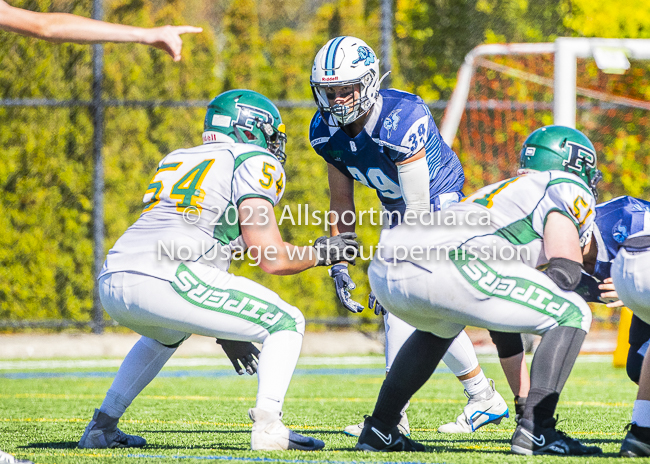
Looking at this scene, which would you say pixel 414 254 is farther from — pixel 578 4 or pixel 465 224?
pixel 578 4

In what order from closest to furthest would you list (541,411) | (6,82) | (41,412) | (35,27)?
(35,27) → (541,411) → (41,412) → (6,82)

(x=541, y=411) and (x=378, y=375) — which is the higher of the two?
(x=541, y=411)

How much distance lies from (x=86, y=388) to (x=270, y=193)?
3754 mm

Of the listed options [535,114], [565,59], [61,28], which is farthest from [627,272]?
[535,114]

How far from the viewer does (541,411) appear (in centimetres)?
311

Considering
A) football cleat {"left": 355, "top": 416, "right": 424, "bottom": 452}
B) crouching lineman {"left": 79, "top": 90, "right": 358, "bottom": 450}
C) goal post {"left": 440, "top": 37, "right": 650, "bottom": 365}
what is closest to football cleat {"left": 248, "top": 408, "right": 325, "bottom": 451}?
crouching lineman {"left": 79, "top": 90, "right": 358, "bottom": 450}

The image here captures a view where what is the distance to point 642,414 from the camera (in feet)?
10.4

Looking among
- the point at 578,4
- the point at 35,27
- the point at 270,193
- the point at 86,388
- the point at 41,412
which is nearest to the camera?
the point at 35,27

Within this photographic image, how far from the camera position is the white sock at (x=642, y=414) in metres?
3.15

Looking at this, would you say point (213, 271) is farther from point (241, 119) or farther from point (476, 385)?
point (476, 385)

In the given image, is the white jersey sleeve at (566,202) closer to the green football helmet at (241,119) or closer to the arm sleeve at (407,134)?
the arm sleeve at (407,134)

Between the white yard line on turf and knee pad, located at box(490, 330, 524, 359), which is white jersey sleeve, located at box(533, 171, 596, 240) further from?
the white yard line on turf

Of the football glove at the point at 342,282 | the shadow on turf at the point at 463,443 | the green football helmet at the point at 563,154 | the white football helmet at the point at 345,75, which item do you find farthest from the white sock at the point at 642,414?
the white football helmet at the point at 345,75

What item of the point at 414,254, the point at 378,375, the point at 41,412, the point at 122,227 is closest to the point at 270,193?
the point at 414,254
